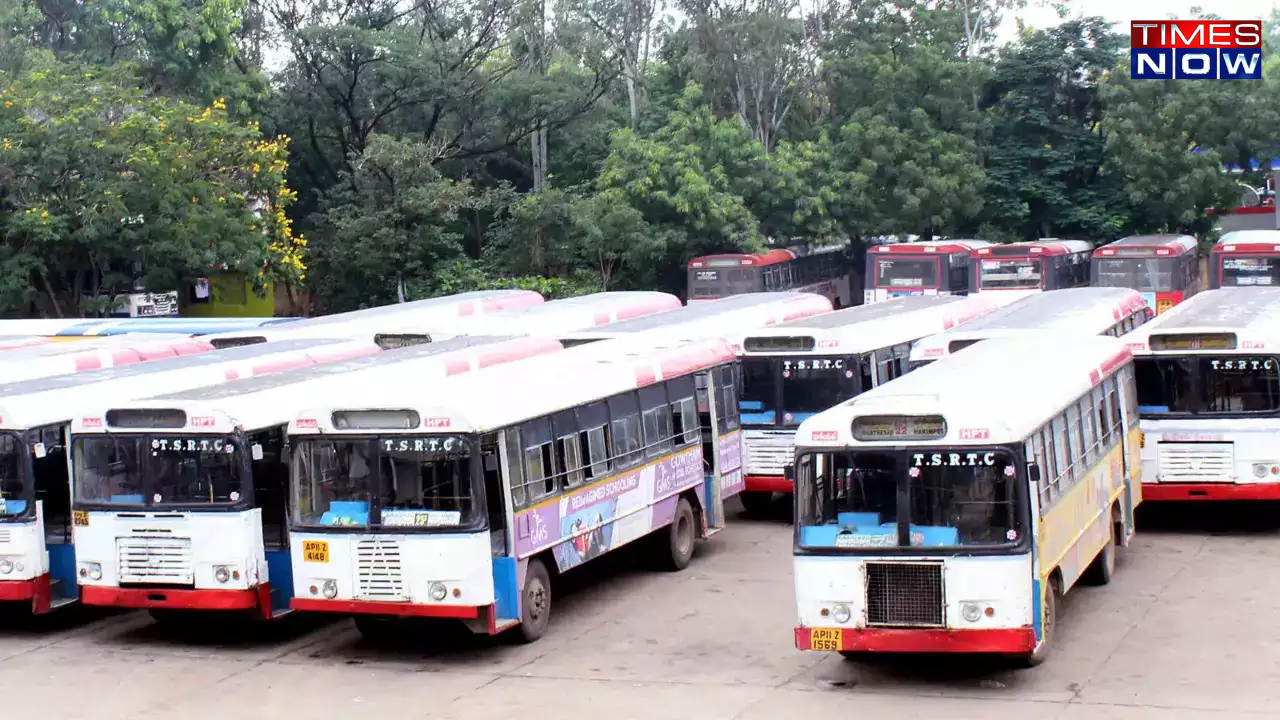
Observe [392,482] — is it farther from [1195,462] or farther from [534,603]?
[1195,462]

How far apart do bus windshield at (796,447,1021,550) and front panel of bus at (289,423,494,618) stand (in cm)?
272

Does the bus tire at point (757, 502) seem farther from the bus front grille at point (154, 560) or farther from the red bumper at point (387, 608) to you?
the bus front grille at point (154, 560)

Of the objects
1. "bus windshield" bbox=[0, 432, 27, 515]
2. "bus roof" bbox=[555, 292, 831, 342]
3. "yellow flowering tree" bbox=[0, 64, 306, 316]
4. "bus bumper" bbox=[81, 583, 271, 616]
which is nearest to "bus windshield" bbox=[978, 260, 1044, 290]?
"bus roof" bbox=[555, 292, 831, 342]

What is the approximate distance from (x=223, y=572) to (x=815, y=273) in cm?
3211

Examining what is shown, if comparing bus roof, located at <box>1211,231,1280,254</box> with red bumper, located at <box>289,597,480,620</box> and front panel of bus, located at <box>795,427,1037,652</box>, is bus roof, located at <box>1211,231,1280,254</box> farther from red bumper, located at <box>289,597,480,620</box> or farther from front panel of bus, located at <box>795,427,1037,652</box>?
red bumper, located at <box>289,597,480,620</box>

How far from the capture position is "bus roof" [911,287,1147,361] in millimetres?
18062

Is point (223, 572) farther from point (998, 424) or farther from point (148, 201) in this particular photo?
point (148, 201)

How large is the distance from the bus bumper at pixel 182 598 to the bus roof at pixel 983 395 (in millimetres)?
4807

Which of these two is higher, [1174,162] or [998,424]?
[1174,162]

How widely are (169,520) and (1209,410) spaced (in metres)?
10.4

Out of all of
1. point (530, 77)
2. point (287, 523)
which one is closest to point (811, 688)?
point (287, 523)

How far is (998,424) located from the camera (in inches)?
427

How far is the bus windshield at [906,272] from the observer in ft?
121

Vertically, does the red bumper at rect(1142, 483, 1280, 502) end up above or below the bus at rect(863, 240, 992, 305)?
below
